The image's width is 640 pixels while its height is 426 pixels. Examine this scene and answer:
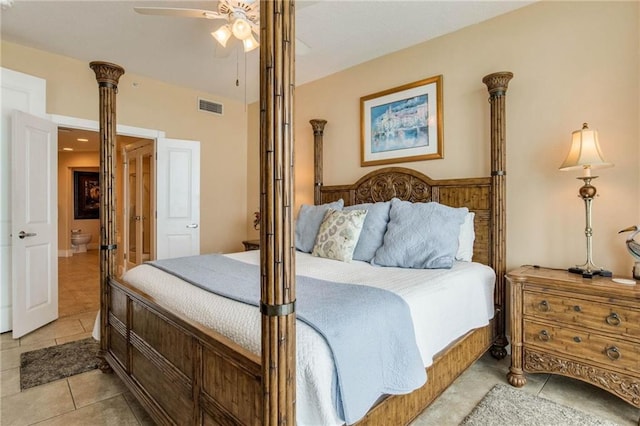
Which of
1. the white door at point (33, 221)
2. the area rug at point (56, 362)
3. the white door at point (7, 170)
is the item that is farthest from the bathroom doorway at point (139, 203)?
the area rug at point (56, 362)

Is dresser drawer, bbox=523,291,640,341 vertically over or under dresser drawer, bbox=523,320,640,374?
over

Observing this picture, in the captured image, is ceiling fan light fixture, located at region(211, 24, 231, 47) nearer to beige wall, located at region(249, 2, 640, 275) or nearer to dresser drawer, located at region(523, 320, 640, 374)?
beige wall, located at region(249, 2, 640, 275)

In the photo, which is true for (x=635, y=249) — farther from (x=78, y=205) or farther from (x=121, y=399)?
(x=78, y=205)

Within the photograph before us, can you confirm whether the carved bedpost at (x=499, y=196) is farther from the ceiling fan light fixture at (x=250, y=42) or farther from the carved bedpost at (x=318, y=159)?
the carved bedpost at (x=318, y=159)

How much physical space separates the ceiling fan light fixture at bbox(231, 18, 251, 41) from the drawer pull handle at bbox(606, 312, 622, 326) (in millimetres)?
2841

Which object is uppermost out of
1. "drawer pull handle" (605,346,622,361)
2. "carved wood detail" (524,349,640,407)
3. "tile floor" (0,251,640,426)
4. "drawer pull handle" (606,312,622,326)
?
"drawer pull handle" (606,312,622,326)

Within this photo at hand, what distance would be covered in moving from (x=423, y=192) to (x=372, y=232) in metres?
0.77

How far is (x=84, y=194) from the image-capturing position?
27.7 ft

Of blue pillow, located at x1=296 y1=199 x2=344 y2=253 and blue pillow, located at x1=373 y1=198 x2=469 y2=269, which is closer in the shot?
blue pillow, located at x1=373 y1=198 x2=469 y2=269

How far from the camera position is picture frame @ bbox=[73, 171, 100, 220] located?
8.30 metres

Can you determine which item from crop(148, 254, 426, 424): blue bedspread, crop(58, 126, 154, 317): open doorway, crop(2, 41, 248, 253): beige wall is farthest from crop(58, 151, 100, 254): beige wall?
crop(148, 254, 426, 424): blue bedspread

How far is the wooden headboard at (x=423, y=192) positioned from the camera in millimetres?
2641

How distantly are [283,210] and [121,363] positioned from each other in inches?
74.1

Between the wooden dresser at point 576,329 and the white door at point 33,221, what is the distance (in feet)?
13.5
